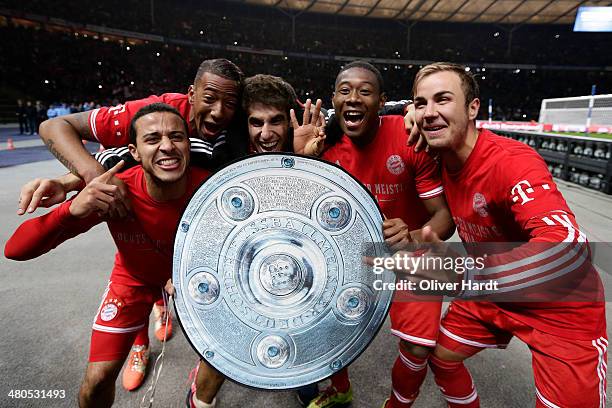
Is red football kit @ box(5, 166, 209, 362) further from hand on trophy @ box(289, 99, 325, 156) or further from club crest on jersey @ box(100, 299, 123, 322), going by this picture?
hand on trophy @ box(289, 99, 325, 156)

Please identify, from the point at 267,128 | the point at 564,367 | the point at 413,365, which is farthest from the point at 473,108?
the point at 413,365

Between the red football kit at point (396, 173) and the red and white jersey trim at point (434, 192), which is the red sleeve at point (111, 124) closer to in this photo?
the red football kit at point (396, 173)

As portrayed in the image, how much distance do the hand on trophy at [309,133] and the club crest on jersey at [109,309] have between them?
114cm

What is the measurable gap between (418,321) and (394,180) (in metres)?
0.68

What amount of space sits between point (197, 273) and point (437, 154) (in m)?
1.19

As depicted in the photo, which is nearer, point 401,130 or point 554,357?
point 554,357

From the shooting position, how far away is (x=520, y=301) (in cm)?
146

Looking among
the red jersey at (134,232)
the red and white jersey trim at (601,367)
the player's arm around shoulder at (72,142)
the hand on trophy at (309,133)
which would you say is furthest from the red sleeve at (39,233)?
the red and white jersey trim at (601,367)

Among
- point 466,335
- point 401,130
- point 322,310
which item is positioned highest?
point 401,130

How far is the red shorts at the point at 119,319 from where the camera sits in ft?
5.52

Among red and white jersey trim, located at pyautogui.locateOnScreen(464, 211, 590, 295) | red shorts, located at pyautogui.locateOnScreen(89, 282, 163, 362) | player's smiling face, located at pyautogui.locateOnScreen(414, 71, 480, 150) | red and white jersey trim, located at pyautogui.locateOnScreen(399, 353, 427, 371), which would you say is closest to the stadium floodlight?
player's smiling face, located at pyautogui.locateOnScreen(414, 71, 480, 150)

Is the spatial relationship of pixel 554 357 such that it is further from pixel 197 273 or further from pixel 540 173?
pixel 197 273

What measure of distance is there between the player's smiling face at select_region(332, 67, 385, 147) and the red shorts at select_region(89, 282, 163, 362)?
4.29 ft

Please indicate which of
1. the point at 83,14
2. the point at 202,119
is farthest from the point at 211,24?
the point at 202,119
